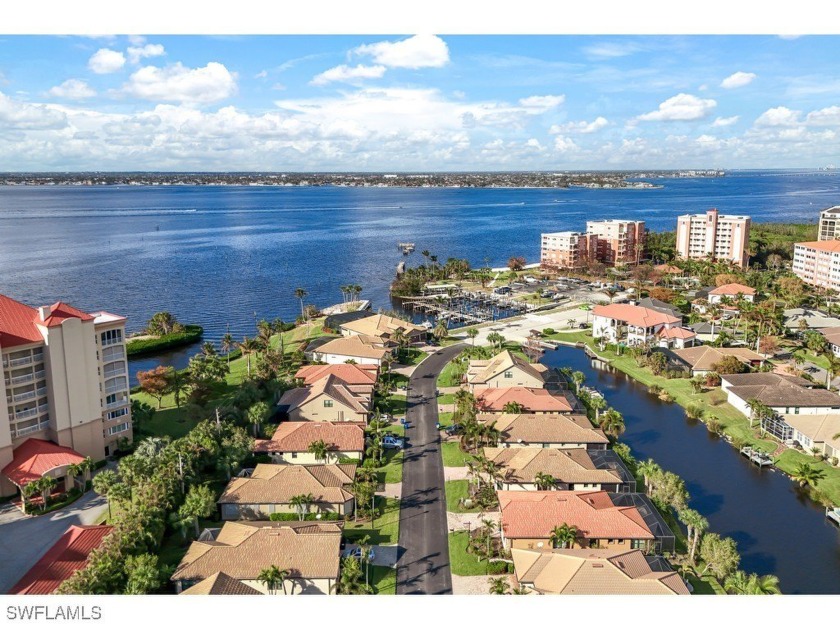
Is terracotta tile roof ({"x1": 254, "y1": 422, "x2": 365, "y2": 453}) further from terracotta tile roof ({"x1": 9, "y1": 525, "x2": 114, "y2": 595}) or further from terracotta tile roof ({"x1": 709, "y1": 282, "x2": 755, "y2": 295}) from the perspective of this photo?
terracotta tile roof ({"x1": 709, "y1": 282, "x2": 755, "y2": 295})

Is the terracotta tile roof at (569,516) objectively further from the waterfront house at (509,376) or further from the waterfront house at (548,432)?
the waterfront house at (509,376)

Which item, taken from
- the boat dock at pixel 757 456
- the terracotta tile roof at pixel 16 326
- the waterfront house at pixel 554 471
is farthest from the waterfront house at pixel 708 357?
the terracotta tile roof at pixel 16 326

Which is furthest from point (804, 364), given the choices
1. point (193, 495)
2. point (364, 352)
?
point (193, 495)

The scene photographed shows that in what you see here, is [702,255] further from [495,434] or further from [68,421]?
[68,421]

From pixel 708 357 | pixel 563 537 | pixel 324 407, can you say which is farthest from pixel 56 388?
pixel 708 357

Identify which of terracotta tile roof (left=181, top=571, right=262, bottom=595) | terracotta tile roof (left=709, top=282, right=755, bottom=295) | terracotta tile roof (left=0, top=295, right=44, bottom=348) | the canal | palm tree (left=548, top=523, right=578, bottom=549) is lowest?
the canal

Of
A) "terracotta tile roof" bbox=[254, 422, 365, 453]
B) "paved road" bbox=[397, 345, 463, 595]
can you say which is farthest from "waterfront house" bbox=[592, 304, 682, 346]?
"terracotta tile roof" bbox=[254, 422, 365, 453]
